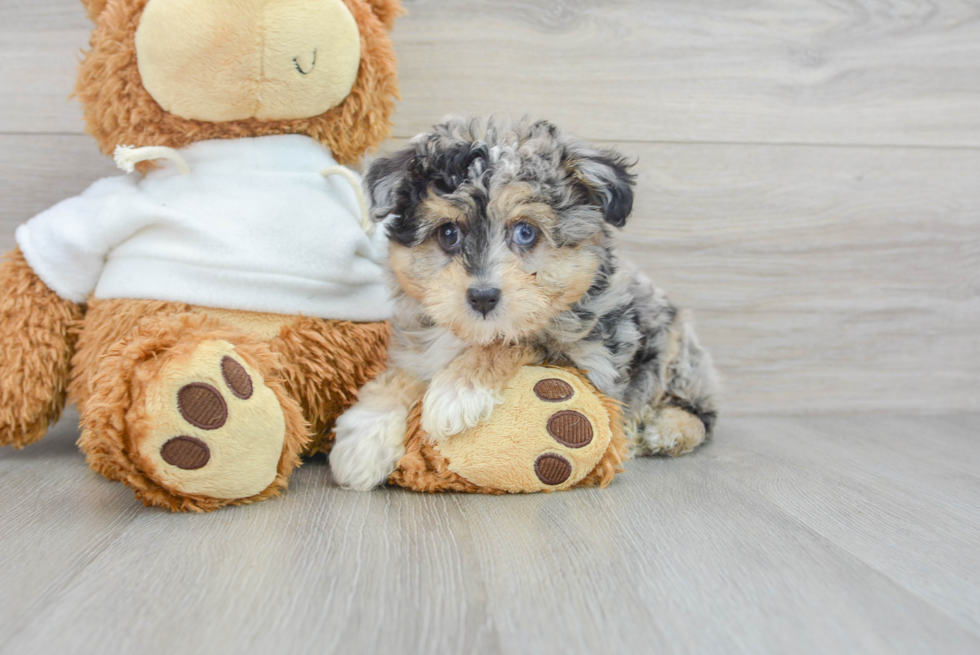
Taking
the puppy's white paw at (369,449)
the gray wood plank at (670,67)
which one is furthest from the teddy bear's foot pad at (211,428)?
the gray wood plank at (670,67)

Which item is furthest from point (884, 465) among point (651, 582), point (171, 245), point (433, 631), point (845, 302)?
point (171, 245)

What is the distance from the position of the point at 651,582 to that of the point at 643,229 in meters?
1.61

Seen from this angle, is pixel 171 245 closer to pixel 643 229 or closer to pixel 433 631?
pixel 433 631

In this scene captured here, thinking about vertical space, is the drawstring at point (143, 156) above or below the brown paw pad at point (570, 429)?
above

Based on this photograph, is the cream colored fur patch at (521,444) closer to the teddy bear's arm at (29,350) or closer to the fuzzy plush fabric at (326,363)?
the fuzzy plush fabric at (326,363)

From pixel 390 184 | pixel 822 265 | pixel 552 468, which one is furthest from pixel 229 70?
pixel 822 265

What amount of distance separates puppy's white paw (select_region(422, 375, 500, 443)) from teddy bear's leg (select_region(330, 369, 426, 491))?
0.29 ft

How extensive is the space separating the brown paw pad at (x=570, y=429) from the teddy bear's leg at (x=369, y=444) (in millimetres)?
347

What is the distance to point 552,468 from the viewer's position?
1.72m

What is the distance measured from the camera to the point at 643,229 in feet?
8.72

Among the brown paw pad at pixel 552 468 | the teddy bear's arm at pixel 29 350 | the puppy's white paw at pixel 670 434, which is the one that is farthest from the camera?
the puppy's white paw at pixel 670 434

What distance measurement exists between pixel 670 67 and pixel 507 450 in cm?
159

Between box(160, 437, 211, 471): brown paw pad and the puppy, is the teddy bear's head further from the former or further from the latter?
box(160, 437, 211, 471): brown paw pad

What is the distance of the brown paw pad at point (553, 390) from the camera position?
1.71 meters
